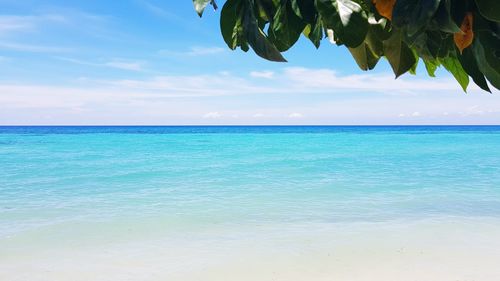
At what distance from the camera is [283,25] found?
0.43 m

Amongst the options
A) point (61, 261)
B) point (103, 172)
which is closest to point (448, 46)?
point (61, 261)

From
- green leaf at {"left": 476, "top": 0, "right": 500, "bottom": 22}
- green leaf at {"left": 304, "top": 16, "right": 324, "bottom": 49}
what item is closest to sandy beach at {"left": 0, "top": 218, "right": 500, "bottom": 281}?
green leaf at {"left": 304, "top": 16, "right": 324, "bottom": 49}

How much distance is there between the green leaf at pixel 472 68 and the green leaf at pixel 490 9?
54 millimetres

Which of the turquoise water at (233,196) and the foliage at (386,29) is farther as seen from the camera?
the turquoise water at (233,196)

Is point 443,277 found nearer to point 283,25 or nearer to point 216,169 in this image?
point 283,25

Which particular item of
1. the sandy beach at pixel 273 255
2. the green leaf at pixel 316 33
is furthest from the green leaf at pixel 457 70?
the sandy beach at pixel 273 255

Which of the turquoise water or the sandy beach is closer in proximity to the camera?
the sandy beach

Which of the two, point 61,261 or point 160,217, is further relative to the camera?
point 160,217

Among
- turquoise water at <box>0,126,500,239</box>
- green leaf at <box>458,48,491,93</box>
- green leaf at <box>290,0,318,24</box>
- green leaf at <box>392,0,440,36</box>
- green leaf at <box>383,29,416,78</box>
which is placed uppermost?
green leaf at <box>290,0,318,24</box>

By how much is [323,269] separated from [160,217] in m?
2.86

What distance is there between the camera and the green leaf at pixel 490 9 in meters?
0.35

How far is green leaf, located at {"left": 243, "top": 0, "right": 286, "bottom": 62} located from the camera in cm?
45

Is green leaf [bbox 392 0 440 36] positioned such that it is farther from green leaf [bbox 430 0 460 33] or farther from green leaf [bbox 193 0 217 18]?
green leaf [bbox 193 0 217 18]

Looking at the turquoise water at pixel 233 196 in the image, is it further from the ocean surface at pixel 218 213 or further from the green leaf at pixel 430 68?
the green leaf at pixel 430 68
